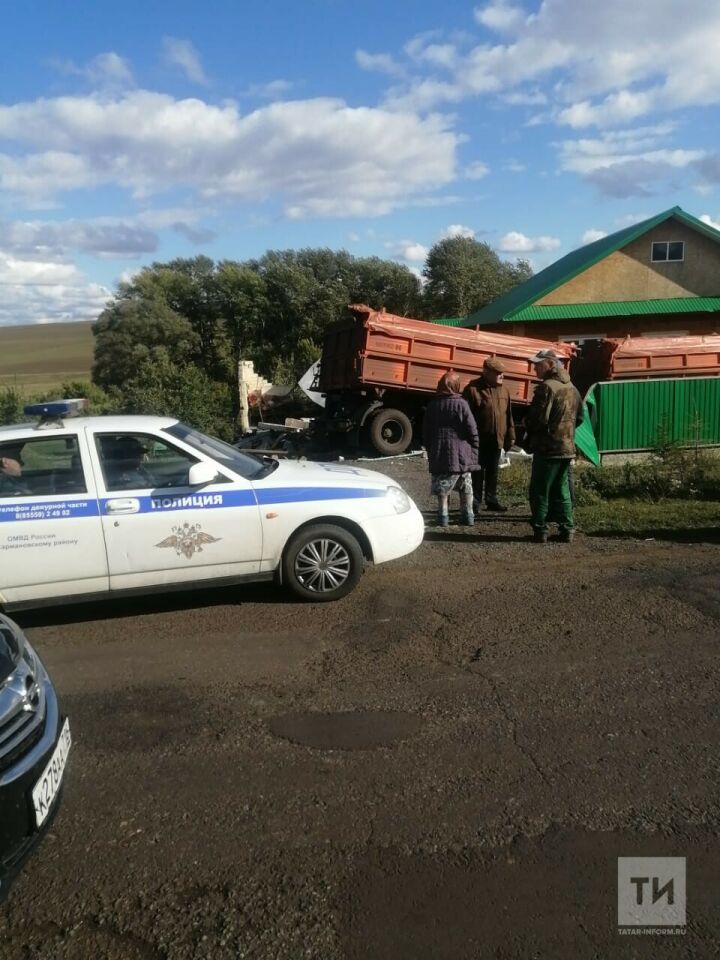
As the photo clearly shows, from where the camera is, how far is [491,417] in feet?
30.4

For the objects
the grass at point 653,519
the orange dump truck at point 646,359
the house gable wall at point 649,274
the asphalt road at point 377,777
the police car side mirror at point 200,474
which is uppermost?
the house gable wall at point 649,274

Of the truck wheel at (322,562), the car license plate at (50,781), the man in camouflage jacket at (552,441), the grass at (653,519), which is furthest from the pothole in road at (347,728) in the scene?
the grass at (653,519)

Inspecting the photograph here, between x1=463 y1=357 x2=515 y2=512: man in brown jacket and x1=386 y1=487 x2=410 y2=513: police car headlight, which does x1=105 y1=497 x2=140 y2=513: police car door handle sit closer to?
x1=386 y1=487 x2=410 y2=513: police car headlight

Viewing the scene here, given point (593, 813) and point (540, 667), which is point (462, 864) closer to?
point (593, 813)

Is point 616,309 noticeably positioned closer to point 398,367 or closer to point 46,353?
point 398,367

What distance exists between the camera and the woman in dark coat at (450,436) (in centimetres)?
832

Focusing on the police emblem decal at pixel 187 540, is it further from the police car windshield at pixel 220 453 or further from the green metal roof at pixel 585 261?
the green metal roof at pixel 585 261

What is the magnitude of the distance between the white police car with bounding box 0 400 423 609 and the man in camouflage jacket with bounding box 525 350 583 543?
2.17 metres

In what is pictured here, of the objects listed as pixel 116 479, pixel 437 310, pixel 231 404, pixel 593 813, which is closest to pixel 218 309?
pixel 437 310

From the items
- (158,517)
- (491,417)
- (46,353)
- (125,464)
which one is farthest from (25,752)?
(46,353)

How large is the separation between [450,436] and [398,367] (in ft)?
23.9

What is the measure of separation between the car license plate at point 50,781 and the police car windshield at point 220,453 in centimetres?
310

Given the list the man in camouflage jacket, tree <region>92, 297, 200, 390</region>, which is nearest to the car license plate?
the man in camouflage jacket

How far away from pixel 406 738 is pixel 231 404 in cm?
1807
